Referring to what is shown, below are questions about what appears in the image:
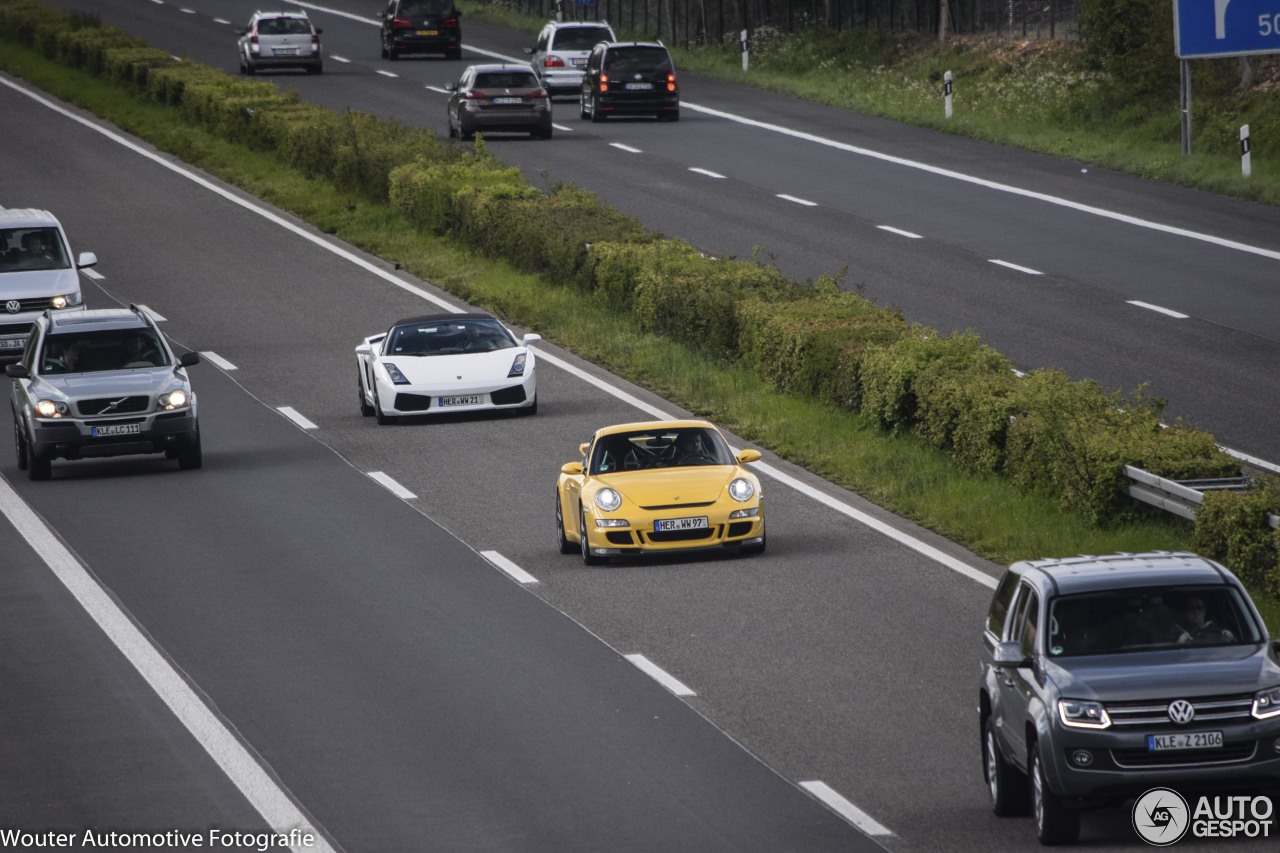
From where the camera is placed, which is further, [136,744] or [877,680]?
[877,680]

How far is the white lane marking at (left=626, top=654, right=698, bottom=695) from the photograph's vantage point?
557 inches

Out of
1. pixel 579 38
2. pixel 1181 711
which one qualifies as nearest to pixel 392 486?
pixel 1181 711

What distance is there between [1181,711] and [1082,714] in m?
0.45

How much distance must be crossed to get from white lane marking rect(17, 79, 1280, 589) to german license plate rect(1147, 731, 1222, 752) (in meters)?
7.03

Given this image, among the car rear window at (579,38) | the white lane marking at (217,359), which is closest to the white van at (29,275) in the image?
the white lane marking at (217,359)

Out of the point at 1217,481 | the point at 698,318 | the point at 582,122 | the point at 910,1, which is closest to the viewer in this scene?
the point at 1217,481

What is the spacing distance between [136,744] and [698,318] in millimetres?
16905

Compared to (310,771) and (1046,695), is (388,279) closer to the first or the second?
(310,771)

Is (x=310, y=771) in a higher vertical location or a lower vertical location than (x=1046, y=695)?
lower

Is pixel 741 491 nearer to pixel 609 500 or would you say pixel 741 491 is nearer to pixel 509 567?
pixel 609 500

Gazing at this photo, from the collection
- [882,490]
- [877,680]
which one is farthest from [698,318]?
[877,680]

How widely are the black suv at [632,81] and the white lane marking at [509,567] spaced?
3310cm

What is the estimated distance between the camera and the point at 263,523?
20.8 metres

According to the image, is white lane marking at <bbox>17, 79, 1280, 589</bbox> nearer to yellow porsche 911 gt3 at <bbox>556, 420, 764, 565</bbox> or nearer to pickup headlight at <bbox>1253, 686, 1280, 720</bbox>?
yellow porsche 911 gt3 at <bbox>556, 420, 764, 565</bbox>
